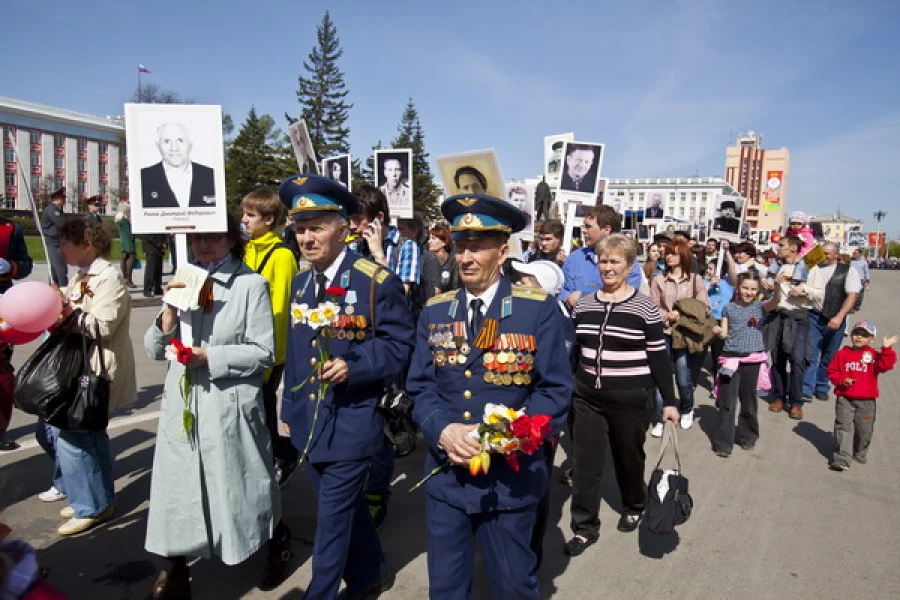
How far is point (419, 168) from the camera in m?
66.6

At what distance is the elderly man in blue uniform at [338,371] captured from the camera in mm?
2838

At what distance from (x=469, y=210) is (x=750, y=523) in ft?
11.3

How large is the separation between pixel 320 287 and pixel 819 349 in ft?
25.8

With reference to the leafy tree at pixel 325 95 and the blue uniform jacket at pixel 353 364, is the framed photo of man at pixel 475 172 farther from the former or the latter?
the leafy tree at pixel 325 95

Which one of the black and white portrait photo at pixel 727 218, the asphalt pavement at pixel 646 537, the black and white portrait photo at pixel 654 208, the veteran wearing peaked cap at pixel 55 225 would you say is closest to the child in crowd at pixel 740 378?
the asphalt pavement at pixel 646 537

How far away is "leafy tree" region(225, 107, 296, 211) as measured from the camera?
54.9 metres

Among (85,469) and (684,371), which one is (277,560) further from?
(684,371)

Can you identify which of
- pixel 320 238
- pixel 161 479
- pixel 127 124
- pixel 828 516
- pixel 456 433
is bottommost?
pixel 828 516

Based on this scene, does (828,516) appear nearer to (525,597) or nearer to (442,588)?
(525,597)

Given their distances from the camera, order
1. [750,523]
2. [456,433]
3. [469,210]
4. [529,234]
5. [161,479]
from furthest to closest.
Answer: [529,234], [750,523], [161,479], [469,210], [456,433]

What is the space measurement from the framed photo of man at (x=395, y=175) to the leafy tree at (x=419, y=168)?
176 ft

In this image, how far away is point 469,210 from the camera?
2.68 meters

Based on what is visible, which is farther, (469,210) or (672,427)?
(672,427)

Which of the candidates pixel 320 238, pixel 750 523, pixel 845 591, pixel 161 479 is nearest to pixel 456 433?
pixel 320 238
